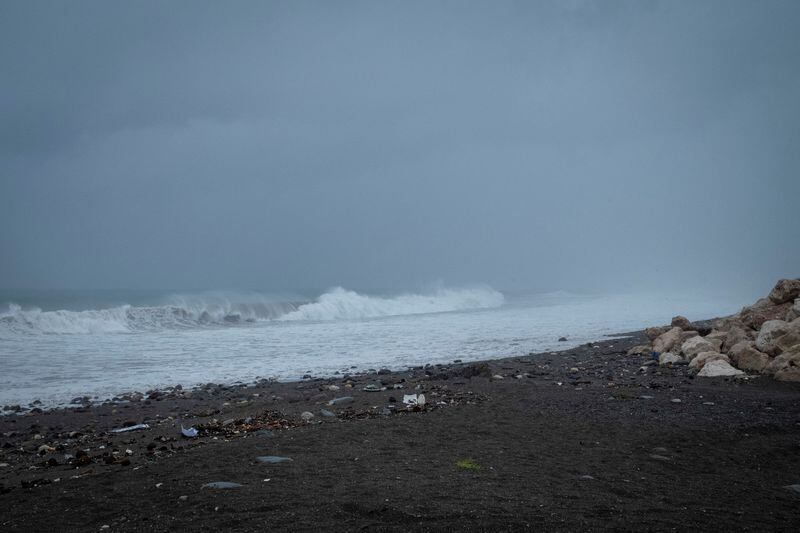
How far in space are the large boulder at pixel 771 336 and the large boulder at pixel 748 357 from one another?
0.18 metres

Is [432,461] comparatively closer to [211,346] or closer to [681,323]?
[681,323]

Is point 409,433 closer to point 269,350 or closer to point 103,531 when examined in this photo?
point 103,531

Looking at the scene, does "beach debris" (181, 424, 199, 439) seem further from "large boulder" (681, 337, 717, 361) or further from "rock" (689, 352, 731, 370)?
"large boulder" (681, 337, 717, 361)

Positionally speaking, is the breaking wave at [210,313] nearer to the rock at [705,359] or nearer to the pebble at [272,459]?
the pebble at [272,459]

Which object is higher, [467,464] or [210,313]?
[210,313]

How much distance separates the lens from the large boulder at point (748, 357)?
34.2 feet

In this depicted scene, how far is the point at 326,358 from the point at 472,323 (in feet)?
42.3

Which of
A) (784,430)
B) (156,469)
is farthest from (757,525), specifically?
(156,469)

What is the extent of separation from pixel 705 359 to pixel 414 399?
6454mm

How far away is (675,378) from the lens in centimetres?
1050

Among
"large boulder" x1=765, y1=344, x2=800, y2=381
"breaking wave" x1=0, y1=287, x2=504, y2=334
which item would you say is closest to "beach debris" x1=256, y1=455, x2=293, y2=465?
"large boulder" x1=765, y1=344, x2=800, y2=381

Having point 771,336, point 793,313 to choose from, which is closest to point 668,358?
point 771,336

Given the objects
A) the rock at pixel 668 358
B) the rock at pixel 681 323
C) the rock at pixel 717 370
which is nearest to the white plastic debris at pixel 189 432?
the rock at pixel 717 370

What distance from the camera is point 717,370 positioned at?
34.4 feet
